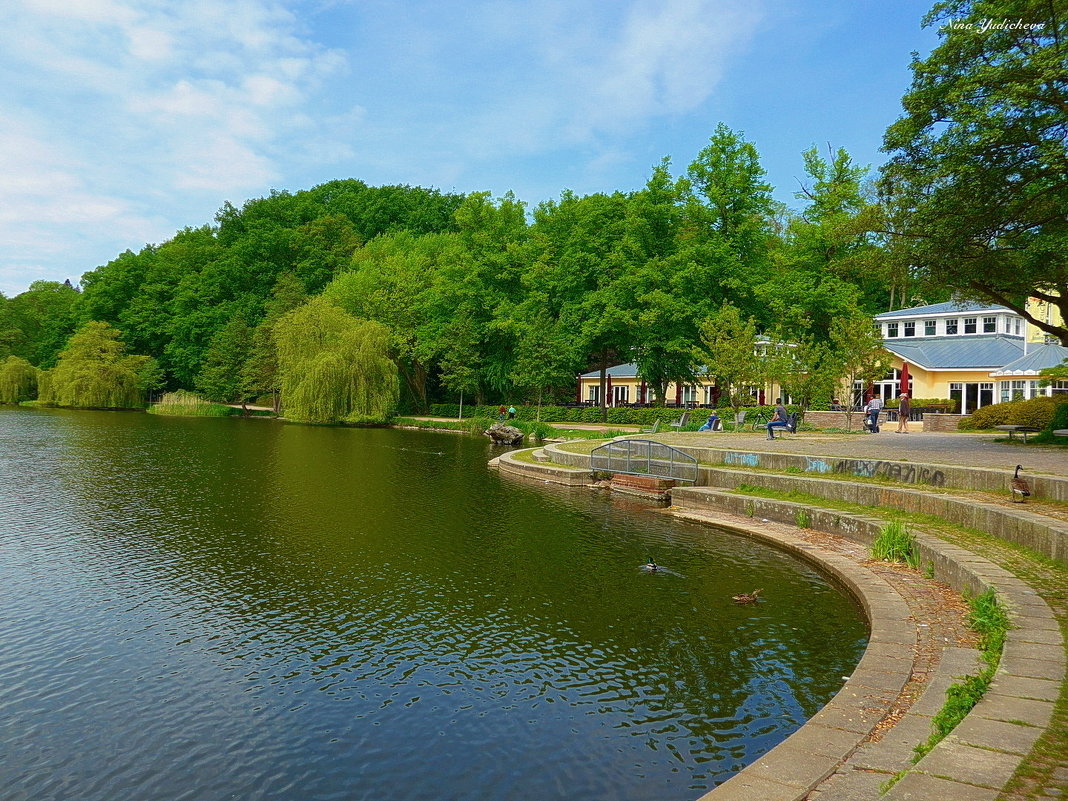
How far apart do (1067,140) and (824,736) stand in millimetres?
15761

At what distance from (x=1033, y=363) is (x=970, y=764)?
38350mm

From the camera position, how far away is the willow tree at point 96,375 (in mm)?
61938

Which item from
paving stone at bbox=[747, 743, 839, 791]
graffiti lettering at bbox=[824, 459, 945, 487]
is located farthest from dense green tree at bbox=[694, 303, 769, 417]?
paving stone at bbox=[747, 743, 839, 791]

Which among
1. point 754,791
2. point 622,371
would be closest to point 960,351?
point 622,371

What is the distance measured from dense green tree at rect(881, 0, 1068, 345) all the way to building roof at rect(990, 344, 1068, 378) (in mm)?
18424

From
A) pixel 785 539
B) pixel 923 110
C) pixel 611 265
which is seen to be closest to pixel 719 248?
pixel 611 265

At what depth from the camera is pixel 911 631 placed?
7.68 metres

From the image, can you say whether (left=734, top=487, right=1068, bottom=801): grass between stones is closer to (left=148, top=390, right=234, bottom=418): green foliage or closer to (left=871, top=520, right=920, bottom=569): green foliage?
(left=871, top=520, right=920, bottom=569): green foliage

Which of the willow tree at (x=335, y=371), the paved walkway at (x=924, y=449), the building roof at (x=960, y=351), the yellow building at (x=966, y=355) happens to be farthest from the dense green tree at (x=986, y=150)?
the willow tree at (x=335, y=371)

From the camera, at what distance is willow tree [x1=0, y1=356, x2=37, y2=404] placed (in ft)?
225

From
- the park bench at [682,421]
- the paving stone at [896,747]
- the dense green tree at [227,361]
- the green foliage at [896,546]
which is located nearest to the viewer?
the paving stone at [896,747]

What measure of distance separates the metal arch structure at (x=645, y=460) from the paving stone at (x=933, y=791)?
598 inches

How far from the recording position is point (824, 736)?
533cm

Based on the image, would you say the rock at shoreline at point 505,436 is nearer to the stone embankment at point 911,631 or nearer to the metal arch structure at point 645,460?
the metal arch structure at point 645,460
